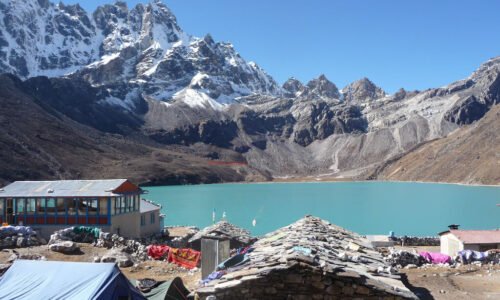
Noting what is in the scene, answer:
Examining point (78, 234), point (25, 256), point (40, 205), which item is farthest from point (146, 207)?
point (25, 256)

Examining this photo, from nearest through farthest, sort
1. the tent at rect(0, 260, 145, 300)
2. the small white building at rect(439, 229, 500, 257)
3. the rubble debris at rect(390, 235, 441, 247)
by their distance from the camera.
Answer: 1. the tent at rect(0, 260, 145, 300)
2. the small white building at rect(439, 229, 500, 257)
3. the rubble debris at rect(390, 235, 441, 247)

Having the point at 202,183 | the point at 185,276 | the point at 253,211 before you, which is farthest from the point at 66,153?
the point at 185,276

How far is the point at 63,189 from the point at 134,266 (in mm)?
13365

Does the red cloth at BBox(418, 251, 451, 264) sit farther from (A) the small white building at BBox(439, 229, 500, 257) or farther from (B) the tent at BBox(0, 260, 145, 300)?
(B) the tent at BBox(0, 260, 145, 300)

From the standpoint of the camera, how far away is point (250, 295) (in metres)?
11.9

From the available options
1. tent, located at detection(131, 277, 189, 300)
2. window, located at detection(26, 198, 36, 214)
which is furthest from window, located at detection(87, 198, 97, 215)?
tent, located at detection(131, 277, 189, 300)

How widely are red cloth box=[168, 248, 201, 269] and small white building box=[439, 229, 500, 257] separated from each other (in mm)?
14615

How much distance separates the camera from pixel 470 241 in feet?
96.4

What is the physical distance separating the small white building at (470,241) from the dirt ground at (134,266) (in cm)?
1495

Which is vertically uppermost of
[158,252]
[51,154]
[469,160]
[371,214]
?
[51,154]

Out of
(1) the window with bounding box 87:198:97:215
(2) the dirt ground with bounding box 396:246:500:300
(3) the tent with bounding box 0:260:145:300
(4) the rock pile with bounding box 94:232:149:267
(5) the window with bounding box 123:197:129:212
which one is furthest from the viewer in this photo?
(5) the window with bounding box 123:197:129:212

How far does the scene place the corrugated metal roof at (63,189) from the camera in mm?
36188

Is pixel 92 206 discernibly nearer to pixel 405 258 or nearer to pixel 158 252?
pixel 158 252

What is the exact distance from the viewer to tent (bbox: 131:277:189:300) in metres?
16.1
